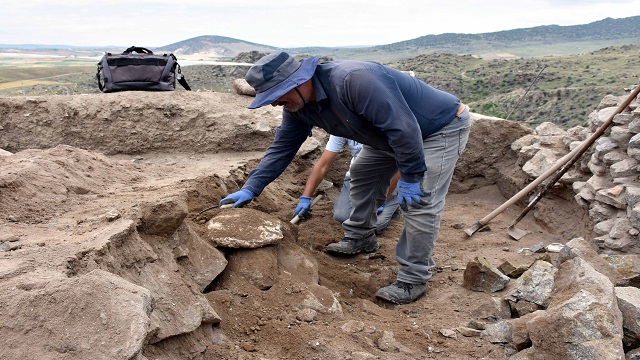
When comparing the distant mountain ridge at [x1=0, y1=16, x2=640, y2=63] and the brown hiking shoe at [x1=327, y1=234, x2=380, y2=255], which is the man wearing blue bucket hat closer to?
the brown hiking shoe at [x1=327, y1=234, x2=380, y2=255]

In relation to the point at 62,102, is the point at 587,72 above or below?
below

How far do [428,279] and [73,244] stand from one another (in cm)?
246

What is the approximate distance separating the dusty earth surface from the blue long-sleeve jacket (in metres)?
0.63

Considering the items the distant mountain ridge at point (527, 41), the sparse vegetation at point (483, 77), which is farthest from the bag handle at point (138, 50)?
the distant mountain ridge at point (527, 41)

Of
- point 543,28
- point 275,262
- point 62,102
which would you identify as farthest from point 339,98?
point 543,28

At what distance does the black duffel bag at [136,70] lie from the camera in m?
5.94

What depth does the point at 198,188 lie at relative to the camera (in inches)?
162

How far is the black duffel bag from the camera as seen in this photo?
5.94 metres

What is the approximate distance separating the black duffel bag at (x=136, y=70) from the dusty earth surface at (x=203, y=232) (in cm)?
24

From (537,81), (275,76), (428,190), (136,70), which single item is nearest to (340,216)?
(428,190)

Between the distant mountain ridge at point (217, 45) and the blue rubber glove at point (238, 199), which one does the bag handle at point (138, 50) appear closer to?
the blue rubber glove at point (238, 199)

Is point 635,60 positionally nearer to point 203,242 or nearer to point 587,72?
point 587,72

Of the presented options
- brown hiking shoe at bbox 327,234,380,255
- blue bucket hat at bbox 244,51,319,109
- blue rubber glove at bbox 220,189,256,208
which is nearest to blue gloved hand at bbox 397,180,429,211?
blue bucket hat at bbox 244,51,319,109

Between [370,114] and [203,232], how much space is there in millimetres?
1270
